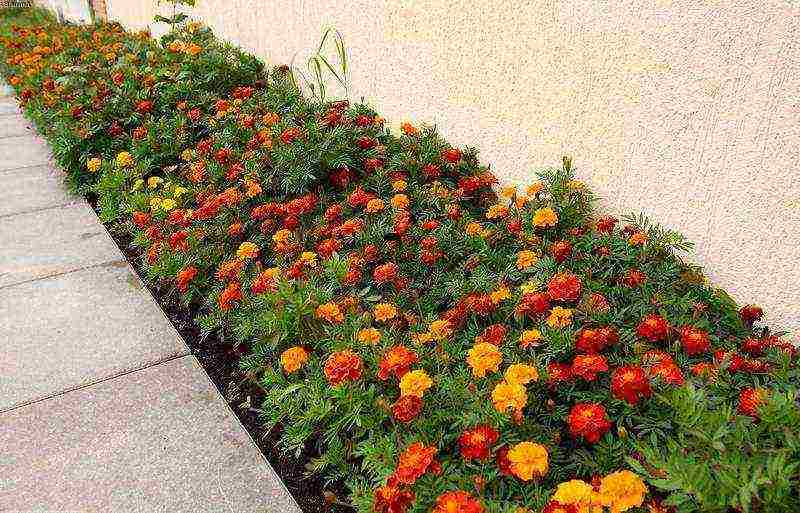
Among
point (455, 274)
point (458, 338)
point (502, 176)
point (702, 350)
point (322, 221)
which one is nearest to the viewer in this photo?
point (702, 350)

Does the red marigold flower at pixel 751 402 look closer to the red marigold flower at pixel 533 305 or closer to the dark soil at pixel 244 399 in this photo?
the red marigold flower at pixel 533 305

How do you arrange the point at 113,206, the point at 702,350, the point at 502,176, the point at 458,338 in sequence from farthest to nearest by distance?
the point at 113,206 → the point at 502,176 → the point at 458,338 → the point at 702,350

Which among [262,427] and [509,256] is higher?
[509,256]

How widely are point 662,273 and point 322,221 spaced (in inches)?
58.6

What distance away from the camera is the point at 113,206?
12.9ft

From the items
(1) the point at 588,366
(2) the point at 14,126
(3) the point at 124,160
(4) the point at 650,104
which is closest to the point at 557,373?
(1) the point at 588,366

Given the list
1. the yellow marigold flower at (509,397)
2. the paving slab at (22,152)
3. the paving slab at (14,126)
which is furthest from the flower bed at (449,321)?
the paving slab at (14,126)

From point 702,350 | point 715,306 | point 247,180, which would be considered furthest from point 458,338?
point 247,180

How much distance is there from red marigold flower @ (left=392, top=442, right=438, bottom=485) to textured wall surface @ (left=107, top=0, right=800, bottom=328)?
1.42m

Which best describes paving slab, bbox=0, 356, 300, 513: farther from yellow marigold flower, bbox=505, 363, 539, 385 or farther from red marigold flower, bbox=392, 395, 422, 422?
yellow marigold flower, bbox=505, 363, 539, 385

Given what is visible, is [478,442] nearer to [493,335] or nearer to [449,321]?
[493,335]

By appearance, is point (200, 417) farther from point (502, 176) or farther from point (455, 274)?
point (502, 176)

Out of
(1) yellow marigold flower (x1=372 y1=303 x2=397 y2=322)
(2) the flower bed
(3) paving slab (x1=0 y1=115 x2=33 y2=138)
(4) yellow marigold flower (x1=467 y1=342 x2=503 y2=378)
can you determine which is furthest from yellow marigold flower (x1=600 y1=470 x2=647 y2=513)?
(3) paving slab (x1=0 y1=115 x2=33 y2=138)

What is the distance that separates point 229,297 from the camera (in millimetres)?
2639
